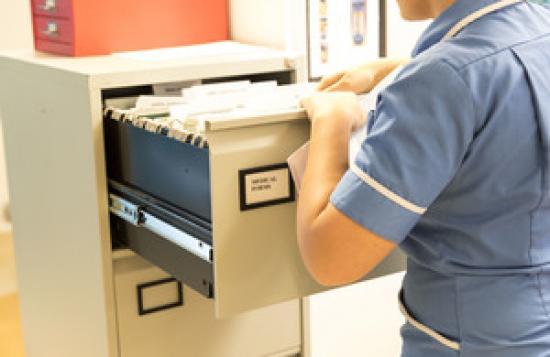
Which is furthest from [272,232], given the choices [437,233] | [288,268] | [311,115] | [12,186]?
[12,186]

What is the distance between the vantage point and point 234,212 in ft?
3.68

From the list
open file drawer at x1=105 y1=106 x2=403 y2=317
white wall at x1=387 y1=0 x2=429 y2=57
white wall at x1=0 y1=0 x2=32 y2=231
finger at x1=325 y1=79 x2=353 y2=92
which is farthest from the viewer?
white wall at x1=0 y1=0 x2=32 y2=231

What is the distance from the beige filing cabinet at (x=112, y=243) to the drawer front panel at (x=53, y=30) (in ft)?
0.15

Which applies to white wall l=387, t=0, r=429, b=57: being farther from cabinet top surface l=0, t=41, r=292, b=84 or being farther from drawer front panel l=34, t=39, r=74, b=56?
drawer front panel l=34, t=39, r=74, b=56

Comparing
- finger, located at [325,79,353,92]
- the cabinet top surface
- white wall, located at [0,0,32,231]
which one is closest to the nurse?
finger, located at [325,79,353,92]

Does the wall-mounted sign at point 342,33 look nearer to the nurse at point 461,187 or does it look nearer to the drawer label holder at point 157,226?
the drawer label holder at point 157,226

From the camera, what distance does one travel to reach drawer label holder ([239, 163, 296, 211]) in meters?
1.12

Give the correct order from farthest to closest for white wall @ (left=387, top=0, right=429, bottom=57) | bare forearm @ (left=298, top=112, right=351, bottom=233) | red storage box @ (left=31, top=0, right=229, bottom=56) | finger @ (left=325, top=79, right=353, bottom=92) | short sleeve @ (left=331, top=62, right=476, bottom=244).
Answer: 1. white wall @ (left=387, top=0, right=429, bottom=57)
2. red storage box @ (left=31, top=0, right=229, bottom=56)
3. finger @ (left=325, top=79, right=353, bottom=92)
4. bare forearm @ (left=298, top=112, right=351, bottom=233)
5. short sleeve @ (left=331, top=62, right=476, bottom=244)

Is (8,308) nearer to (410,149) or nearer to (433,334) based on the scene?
(433,334)


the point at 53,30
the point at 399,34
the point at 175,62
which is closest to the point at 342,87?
the point at 175,62

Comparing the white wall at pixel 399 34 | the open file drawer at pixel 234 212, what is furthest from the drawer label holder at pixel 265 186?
the white wall at pixel 399 34

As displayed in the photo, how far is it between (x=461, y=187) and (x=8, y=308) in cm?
228

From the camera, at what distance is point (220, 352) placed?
1.66m

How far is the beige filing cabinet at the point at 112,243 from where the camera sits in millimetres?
1187
